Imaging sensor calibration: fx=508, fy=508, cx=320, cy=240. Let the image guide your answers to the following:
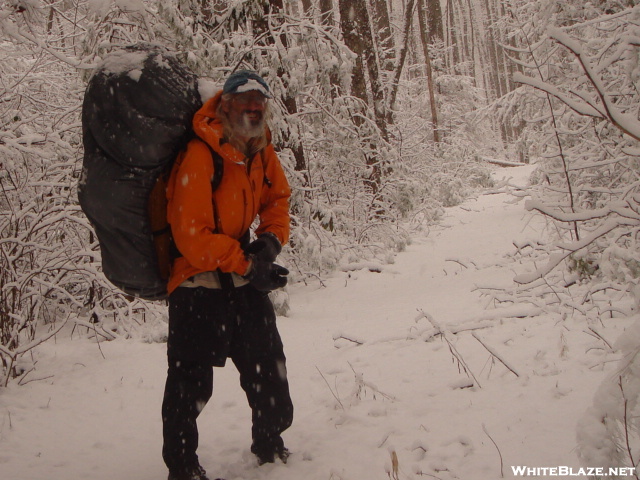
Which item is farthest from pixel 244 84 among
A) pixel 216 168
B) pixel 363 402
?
pixel 363 402

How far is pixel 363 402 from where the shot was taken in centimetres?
340

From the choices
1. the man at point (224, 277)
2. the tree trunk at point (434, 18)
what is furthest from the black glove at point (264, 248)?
the tree trunk at point (434, 18)

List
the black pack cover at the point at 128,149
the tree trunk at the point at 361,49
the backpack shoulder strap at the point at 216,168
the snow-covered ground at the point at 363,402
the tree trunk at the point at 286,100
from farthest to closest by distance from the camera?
the tree trunk at the point at 361,49
the tree trunk at the point at 286,100
the snow-covered ground at the point at 363,402
the backpack shoulder strap at the point at 216,168
the black pack cover at the point at 128,149

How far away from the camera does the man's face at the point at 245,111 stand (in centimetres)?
241

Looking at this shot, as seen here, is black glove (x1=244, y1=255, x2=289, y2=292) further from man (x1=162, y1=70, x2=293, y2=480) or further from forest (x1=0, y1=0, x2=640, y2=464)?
forest (x1=0, y1=0, x2=640, y2=464)

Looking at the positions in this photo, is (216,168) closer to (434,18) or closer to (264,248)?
(264,248)

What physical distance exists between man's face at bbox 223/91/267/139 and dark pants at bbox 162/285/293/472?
2.58 ft

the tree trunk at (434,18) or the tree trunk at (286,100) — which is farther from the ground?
the tree trunk at (434,18)

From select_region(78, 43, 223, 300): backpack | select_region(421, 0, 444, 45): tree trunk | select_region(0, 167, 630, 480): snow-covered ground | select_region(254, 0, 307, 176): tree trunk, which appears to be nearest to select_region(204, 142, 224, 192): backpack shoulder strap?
select_region(78, 43, 223, 300): backpack

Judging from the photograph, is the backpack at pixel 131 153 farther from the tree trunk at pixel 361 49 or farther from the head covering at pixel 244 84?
the tree trunk at pixel 361 49

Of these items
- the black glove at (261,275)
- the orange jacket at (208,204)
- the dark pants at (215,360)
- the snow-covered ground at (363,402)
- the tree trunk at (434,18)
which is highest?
the tree trunk at (434,18)

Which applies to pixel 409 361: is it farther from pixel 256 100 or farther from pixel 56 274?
pixel 56 274

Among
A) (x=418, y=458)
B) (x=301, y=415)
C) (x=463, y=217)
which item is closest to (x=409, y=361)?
(x=301, y=415)

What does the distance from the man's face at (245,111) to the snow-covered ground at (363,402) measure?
1.68m
